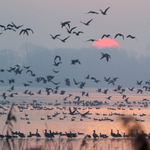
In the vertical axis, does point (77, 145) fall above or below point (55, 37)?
below

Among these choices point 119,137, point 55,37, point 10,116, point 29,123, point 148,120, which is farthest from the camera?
point 148,120

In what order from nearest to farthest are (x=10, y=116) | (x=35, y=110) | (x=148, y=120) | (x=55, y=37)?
(x=10, y=116) < (x=55, y=37) < (x=148, y=120) < (x=35, y=110)

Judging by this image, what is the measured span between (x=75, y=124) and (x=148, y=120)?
13628 millimetres

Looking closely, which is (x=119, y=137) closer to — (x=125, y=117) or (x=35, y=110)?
(x=125, y=117)

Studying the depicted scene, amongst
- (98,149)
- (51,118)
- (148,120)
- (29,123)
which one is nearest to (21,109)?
(51,118)

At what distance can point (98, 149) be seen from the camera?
2500 centimetres

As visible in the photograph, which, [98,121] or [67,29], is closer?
[67,29]

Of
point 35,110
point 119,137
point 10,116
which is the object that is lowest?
point 10,116

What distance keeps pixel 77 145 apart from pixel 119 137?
6.33m

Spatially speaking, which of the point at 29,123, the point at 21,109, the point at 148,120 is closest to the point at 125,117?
the point at 148,120

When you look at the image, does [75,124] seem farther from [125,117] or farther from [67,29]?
[67,29]

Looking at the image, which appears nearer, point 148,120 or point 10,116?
point 10,116

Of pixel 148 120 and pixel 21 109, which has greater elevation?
pixel 21 109

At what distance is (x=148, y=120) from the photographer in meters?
56.0
